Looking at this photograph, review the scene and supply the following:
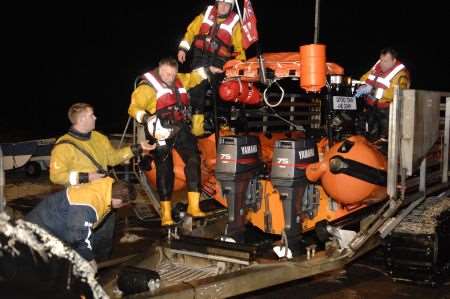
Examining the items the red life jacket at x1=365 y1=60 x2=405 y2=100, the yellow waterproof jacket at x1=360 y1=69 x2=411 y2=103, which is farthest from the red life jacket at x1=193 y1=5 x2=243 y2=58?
the yellow waterproof jacket at x1=360 y1=69 x2=411 y2=103

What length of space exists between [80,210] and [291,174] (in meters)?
2.04

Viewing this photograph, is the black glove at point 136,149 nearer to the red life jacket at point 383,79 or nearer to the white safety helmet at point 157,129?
the white safety helmet at point 157,129

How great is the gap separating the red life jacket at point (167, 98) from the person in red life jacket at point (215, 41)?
1.42ft

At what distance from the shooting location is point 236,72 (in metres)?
6.05

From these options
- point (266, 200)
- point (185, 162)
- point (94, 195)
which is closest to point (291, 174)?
point (266, 200)

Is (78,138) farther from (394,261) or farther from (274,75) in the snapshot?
(394,261)

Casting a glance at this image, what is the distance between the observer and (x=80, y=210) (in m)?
4.33

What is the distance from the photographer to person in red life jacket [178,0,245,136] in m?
6.51

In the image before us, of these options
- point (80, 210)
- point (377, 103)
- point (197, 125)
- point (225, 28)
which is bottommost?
point (80, 210)

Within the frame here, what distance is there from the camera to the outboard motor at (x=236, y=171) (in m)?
5.70

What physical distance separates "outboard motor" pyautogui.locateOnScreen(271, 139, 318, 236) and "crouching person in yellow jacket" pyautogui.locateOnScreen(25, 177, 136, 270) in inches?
63.7

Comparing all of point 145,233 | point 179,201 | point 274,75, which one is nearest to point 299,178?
point 274,75

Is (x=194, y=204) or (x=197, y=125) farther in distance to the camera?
(x=197, y=125)

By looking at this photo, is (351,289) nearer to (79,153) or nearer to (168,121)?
(168,121)
